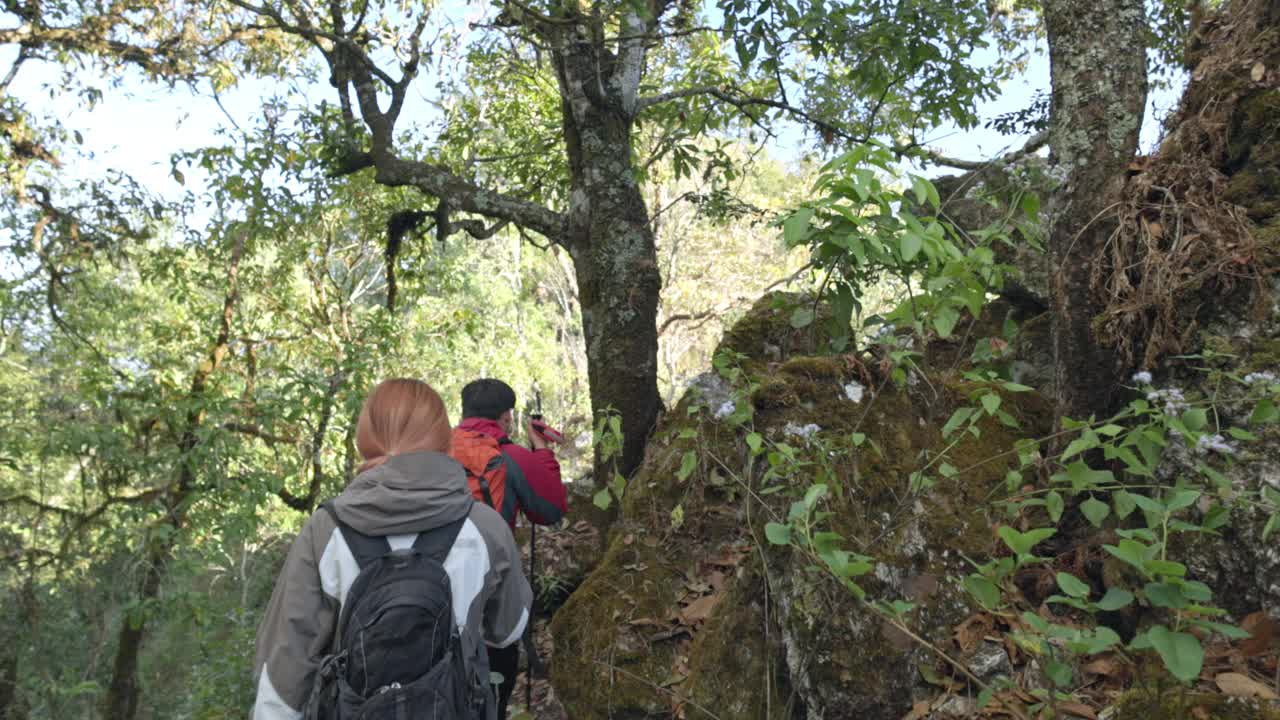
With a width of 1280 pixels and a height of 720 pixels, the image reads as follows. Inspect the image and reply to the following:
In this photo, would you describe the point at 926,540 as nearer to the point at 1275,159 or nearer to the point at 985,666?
the point at 985,666

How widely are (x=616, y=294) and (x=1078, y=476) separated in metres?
4.31

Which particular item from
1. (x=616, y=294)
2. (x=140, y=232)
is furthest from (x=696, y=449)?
(x=140, y=232)

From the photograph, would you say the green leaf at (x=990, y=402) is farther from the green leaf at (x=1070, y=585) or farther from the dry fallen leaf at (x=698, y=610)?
the dry fallen leaf at (x=698, y=610)

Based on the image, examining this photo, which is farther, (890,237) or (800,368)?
(800,368)

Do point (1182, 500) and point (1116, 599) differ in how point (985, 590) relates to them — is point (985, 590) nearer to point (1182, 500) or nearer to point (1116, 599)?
point (1116, 599)

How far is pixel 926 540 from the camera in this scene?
3477 mm

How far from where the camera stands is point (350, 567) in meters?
2.38

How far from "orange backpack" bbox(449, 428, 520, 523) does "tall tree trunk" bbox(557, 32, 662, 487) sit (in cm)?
207

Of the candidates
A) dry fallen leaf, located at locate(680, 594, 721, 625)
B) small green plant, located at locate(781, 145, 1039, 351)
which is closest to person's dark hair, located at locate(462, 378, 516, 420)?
dry fallen leaf, located at locate(680, 594, 721, 625)

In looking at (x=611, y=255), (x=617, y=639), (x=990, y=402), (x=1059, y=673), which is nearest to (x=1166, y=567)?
(x=1059, y=673)

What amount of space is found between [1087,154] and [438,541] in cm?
315

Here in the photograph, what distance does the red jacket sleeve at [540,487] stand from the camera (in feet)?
14.1

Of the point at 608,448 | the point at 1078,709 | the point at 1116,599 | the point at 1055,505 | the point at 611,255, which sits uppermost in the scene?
the point at 611,255

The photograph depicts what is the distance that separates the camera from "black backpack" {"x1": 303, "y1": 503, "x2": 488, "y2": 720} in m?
2.25
